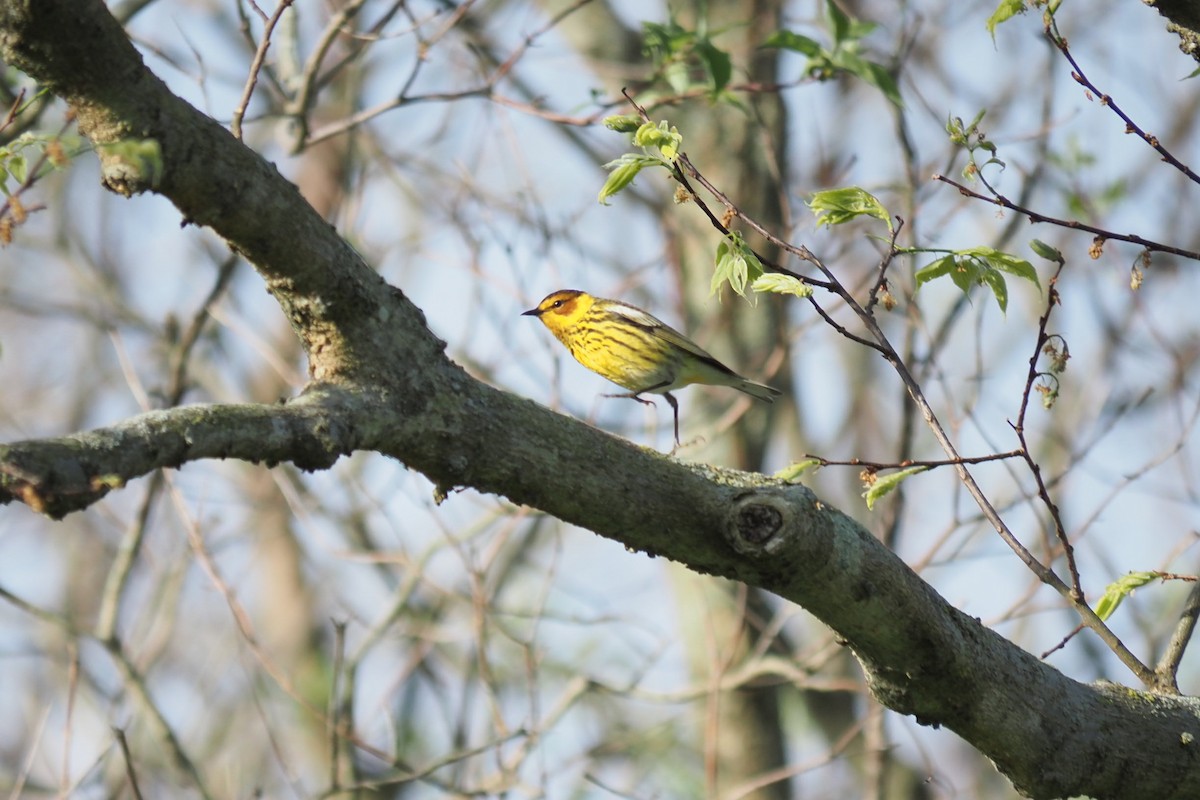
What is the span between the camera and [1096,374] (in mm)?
10000

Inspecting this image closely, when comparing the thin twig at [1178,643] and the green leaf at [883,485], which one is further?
the thin twig at [1178,643]

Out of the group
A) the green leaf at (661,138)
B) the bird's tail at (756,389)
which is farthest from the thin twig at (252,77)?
the bird's tail at (756,389)

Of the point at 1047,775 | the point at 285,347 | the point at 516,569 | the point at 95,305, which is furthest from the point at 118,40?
the point at 285,347

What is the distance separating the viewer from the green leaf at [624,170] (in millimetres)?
2748

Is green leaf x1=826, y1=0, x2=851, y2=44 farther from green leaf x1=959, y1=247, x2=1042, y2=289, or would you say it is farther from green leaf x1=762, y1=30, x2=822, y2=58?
green leaf x1=959, y1=247, x2=1042, y2=289

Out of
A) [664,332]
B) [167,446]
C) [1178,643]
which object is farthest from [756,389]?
[167,446]

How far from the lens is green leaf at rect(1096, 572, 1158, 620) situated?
10.3 feet

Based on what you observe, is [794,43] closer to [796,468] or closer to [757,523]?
[796,468]

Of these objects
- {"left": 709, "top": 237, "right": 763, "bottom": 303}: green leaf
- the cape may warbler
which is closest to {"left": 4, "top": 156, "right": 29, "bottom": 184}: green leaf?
{"left": 709, "top": 237, "right": 763, "bottom": 303}: green leaf

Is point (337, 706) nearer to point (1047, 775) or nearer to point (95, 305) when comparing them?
point (1047, 775)

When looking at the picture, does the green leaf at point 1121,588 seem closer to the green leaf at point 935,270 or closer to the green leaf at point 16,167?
the green leaf at point 935,270

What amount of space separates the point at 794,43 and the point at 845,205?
10.8 ft

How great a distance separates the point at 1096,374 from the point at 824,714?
3.58m

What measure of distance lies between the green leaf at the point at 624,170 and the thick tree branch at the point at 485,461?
0.54 m
